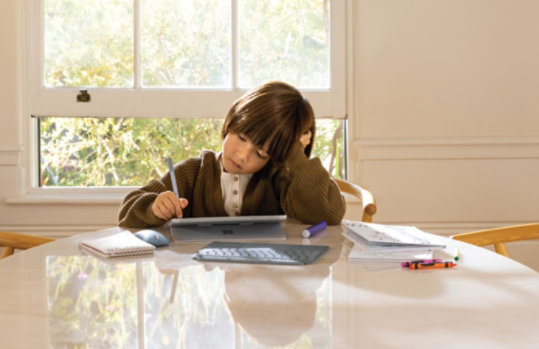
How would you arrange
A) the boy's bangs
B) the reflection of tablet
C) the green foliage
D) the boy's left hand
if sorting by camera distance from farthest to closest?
the green foliage, the boy's left hand, the boy's bangs, the reflection of tablet

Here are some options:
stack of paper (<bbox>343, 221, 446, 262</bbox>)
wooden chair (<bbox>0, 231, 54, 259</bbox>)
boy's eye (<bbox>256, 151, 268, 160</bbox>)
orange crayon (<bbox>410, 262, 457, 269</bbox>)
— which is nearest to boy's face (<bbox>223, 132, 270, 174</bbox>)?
boy's eye (<bbox>256, 151, 268, 160</bbox>)

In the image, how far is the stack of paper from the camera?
1.09m

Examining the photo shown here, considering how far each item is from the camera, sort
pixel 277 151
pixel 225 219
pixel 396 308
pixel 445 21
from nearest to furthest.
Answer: pixel 396 308 < pixel 225 219 < pixel 277 151 < pixel 445 21

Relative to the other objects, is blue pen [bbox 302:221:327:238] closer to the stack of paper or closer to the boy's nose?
the stack of paper

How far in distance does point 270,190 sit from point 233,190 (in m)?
0.10

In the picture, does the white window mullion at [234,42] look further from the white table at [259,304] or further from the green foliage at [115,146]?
Result: the white table at [259,304]

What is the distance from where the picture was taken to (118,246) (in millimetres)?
1126

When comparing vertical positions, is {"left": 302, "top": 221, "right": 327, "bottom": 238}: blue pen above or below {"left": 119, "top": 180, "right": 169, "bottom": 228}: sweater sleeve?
below

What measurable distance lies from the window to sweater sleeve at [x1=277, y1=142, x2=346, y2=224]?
0.98 metres

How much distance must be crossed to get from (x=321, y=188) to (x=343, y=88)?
1.11 meters

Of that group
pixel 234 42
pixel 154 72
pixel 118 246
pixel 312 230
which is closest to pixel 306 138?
pixel 312 230

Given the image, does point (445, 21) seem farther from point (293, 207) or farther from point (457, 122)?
point (293, 207)

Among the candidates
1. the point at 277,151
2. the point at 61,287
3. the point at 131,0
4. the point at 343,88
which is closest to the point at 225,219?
the point at 277,151

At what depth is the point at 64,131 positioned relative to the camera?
2.69 meters
